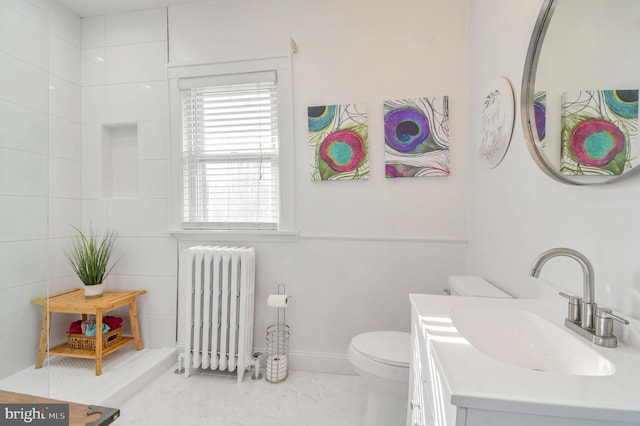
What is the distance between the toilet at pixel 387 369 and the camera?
140 centimetres

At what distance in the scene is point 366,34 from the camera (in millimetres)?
2080

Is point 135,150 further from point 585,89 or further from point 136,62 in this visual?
point 585,89

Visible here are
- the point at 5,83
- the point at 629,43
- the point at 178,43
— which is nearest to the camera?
the point at 629,43

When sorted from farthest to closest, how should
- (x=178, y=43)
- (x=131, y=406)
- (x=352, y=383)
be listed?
1. (x=178, y=43)
2. (x=352, y=383)
3. (x=131, y=406)

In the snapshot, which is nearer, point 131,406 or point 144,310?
point 131,406

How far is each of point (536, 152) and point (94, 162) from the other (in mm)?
2968

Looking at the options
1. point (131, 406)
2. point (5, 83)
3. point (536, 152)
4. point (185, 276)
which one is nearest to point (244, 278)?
point (185, 276)

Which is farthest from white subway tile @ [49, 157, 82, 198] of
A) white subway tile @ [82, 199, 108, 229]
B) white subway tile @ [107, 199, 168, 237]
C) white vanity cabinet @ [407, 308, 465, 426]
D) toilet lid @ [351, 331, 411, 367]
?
white vanity cabinet @ [407, 308, 465, 426]

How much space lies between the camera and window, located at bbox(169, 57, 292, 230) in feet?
7.23

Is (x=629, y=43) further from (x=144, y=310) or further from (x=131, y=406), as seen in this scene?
(x=144, y=310)

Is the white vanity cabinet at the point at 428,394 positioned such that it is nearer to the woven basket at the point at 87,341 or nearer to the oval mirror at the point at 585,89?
the oval mirror at the point at 585,89

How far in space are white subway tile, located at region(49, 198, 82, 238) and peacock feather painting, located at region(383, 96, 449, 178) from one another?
2455 mm

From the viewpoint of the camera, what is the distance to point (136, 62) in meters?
2.38

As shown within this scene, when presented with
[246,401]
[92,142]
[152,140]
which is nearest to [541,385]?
[246,401]
